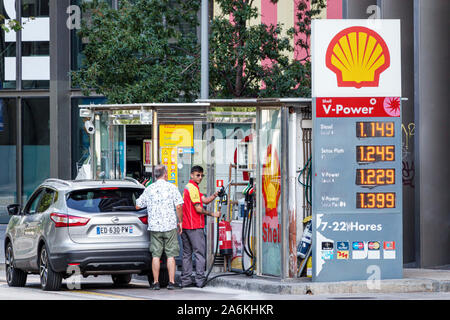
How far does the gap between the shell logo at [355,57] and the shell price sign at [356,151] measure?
14 millimetres

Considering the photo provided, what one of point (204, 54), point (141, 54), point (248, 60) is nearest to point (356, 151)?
point (204, 54)

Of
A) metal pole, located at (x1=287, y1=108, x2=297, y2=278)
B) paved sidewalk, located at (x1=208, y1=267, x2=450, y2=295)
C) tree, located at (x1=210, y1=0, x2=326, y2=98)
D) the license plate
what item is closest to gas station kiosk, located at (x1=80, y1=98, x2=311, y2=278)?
metal pole, located at (x1=287, y1=108, x2=297, y2=278)

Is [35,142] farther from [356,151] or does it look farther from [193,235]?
[356,151]

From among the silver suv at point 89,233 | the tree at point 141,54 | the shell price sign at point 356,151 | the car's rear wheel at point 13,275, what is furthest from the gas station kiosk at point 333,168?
the tree at point 141,54

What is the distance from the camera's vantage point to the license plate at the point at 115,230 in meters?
13.0

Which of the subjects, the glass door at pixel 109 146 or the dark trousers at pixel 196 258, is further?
the glass door at pixel 109 146

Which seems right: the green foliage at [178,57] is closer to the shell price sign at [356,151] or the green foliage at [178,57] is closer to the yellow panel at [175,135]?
the yellow panel at [175,135]

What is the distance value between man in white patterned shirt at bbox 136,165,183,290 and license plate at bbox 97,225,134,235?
11.7 inches

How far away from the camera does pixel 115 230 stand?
13039mm

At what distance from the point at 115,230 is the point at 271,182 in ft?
7.65

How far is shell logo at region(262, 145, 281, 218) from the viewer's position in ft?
43.6

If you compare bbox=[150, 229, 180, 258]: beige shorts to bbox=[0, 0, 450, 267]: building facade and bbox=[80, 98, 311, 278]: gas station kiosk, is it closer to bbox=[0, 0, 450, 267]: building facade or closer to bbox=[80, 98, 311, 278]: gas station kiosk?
bbox=[80, 98, 311, 278]: gas station kiosk

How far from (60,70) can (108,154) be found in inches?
440
